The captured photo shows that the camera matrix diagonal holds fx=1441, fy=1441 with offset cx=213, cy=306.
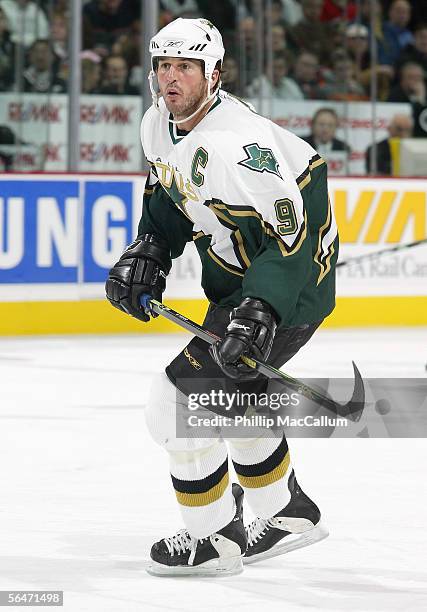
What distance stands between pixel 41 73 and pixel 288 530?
515cm

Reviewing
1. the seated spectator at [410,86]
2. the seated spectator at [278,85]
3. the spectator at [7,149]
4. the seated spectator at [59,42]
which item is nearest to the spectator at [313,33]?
the seated spectator at [278,85]

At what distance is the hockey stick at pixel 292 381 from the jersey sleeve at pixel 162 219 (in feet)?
0.55

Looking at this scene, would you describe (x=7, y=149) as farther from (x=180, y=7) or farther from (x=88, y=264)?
(x=180, y=7)

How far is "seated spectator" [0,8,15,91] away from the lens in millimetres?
7730

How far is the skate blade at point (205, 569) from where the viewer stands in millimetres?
2877

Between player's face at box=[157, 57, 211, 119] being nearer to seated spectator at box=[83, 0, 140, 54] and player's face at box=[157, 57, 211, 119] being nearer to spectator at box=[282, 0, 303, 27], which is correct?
seated spectator at box=[83, 0, 140, 54]

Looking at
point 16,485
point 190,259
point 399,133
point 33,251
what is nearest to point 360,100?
point 399,133

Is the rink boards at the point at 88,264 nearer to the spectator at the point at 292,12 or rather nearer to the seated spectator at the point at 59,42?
the seated spectator at the point at 59,42

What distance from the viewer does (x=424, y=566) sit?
2.90 m

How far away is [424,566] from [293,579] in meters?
0.28

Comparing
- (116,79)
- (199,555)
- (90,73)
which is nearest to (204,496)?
(199,555)

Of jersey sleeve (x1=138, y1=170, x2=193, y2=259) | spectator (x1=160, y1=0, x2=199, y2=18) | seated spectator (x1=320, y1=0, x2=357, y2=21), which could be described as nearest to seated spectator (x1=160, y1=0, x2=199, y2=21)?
spectator (x1=160, y1=0, x2=199, y2=18)

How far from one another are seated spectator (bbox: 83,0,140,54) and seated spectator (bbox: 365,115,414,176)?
1642 mm

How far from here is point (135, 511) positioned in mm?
3455
